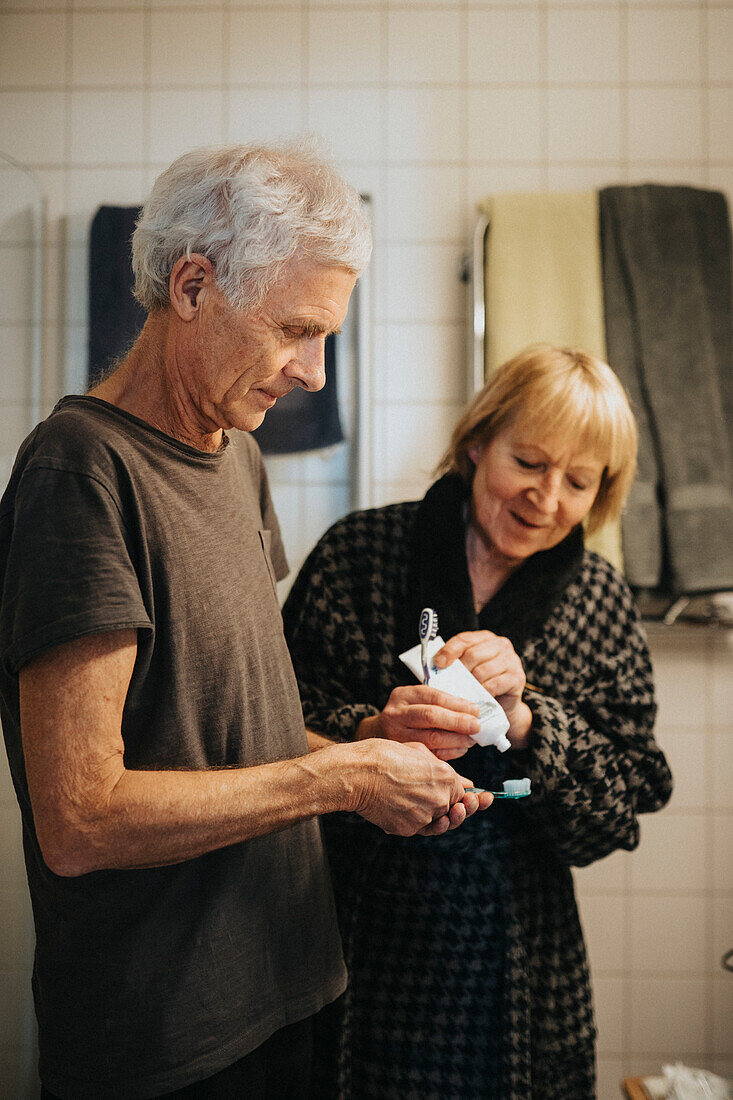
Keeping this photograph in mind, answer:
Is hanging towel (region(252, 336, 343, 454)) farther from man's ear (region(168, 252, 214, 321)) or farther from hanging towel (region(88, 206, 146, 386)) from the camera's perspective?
man's ear (region(168, 252, 214, 321))

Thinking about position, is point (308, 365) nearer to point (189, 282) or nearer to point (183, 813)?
point (189, 282)

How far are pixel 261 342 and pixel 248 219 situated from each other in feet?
0.33

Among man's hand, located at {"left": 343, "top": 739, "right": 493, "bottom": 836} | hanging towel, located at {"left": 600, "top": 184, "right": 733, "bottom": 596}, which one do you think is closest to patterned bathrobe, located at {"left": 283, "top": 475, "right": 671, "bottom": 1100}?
man's hand, located at {"left": 343, "top": 739, "right": 493, "bottom": 836}

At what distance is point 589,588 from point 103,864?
769 millimetres

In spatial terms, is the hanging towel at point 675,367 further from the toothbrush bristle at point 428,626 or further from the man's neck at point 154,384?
the man's neck at point 154,384

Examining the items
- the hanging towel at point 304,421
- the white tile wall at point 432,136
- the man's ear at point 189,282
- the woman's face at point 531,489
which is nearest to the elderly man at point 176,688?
the man's ear at point 189,282

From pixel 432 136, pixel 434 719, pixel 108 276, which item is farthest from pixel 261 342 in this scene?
pixel 432 136

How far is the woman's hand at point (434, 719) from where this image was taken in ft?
2.95

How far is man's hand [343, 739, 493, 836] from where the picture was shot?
0.79m

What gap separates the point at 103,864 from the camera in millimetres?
672

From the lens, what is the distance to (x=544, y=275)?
1600 millimetres

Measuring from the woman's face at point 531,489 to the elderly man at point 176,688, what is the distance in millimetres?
409

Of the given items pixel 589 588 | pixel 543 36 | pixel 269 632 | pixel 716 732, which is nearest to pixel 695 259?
pixel 543 36

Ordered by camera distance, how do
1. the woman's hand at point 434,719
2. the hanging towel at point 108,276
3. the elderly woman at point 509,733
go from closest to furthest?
1. the woman's hand at point 434,719
2. the elderly woman at point 509,733
3. the hanging towel at point 108,276
